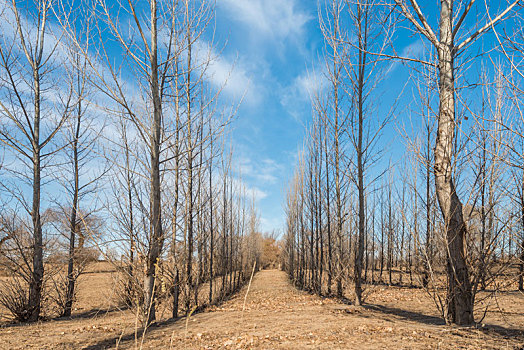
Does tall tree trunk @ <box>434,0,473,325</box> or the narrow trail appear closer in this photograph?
the narrow trail

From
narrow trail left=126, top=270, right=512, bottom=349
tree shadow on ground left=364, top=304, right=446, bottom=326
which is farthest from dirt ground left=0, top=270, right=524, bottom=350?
tree shadow on ground left=364, top=304, right=446, bottom=326

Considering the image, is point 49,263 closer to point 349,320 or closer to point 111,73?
point 111,73

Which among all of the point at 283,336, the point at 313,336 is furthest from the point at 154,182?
the point at 313,336

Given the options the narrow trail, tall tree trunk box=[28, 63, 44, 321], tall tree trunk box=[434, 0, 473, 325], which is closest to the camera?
the narrow trail

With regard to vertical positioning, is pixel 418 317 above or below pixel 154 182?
below

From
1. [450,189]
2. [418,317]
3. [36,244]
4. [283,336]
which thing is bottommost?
[418,317]

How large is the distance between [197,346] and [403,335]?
8.98 feet

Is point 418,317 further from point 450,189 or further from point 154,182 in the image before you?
point 154,182

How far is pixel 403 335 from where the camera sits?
13.6 feet

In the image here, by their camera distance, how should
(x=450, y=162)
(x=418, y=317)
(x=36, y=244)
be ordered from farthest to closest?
(x=36, y=244) < (x=418, y=317) < (x=450, y=162)

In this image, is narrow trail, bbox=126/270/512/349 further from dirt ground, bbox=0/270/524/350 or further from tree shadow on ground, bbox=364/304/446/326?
tree shadow on ground, bbox=364/304/446/326

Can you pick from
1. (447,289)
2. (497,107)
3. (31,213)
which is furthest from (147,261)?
(497,107)

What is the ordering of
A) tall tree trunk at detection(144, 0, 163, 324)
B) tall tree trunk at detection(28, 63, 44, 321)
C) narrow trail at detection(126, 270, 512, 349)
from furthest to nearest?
tall tree trunk at detection(28, 63, 44, 321), tall tree trunk at detection(144, 0, 163, 324), narrow trail at detection(126, 270, 512, 349)

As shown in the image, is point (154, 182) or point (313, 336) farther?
point (154, 182)
